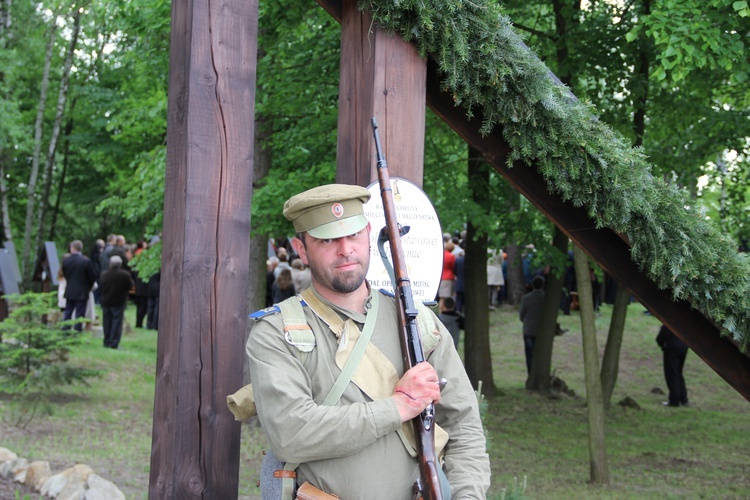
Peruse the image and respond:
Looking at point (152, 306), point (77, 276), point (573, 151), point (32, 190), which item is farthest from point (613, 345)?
point (32, 190)

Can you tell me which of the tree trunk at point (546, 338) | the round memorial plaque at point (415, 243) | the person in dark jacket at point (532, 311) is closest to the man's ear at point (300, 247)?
the round memorial plaque at point (415, 243)

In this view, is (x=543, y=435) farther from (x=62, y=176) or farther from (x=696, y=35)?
(x=62, y=176)

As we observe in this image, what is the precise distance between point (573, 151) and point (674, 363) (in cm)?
1100

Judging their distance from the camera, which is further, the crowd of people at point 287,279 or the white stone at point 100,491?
the crowd of people at point 287,279

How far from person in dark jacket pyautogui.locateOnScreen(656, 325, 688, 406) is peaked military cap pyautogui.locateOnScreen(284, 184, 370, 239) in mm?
11655

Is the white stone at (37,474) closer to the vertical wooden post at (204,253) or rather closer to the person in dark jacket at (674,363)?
the vertical wooden post at (204,253)

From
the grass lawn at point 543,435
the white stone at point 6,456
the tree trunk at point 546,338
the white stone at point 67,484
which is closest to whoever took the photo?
the white stone at point 67,484

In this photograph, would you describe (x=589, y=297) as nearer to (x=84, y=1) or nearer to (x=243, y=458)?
(x=243, y=458)

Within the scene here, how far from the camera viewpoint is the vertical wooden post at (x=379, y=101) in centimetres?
413

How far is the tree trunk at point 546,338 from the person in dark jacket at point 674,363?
5.36ft

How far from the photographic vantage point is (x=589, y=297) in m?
9.84

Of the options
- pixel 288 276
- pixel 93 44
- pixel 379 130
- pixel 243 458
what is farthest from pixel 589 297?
pixel 93 44

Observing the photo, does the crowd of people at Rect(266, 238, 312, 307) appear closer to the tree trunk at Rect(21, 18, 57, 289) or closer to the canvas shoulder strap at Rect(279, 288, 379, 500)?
the tree trunk at Rect(21, 18, 57, 289)

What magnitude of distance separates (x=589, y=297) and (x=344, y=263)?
7.10m
